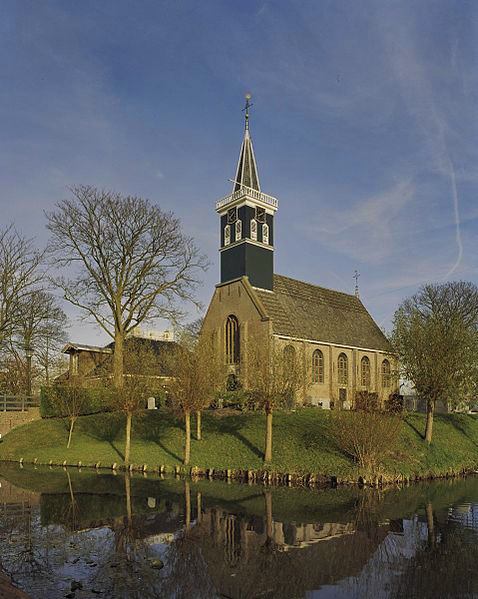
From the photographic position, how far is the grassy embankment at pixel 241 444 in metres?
28.4

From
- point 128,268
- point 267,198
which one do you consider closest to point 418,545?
point 128,268

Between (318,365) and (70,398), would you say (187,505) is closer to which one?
(70,398)

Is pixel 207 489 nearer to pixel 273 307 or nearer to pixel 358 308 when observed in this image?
pixel 273 307

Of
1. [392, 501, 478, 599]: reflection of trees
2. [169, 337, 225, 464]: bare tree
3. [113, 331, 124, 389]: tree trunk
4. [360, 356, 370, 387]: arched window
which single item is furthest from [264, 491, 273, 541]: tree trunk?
[360, 356, 370, 387]: arched window

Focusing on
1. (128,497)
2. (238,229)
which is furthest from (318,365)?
(128,497)

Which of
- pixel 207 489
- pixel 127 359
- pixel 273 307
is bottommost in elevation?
pixel 207 489

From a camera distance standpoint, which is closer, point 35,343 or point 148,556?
point 148,556

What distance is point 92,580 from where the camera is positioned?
38.1ft

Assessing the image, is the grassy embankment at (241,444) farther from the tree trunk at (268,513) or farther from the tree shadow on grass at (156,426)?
the tree trunk at (268,513)

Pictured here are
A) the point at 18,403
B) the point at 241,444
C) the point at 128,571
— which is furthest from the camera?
the point at 18,403

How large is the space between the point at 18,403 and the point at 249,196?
2859 centimetres

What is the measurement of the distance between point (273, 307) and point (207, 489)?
99.5ft

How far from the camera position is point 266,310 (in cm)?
5172

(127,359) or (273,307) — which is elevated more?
(273,307)
